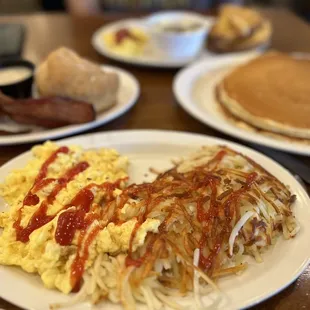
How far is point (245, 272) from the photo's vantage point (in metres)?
1.21

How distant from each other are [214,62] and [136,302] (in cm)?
190

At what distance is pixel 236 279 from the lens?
1.18 meters

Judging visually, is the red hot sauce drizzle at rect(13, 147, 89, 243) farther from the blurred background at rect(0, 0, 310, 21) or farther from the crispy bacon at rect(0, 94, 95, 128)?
the blurred background at rect(0, 0, 310, 21)

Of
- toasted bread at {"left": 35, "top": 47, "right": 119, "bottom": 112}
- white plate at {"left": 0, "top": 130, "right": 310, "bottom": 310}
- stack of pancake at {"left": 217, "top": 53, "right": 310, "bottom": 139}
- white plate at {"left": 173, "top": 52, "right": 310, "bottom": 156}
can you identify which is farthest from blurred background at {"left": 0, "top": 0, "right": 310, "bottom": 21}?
white plate at {"left": 0, "top": 130, "right": 310, "bottom": 310}

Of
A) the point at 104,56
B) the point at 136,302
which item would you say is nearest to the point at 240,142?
the point at 136,302

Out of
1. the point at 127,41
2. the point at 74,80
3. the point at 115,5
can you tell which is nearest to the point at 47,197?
the point at 74,80

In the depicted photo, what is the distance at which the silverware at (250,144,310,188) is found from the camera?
1.63m

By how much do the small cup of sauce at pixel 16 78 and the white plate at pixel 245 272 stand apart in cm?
44

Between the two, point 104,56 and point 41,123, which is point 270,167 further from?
point 104,56

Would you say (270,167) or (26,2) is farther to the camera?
(26,2)

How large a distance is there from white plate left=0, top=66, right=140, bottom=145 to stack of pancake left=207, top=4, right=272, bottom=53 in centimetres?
77

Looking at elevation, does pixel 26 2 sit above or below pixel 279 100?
below

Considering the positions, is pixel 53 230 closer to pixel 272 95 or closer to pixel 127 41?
pixel 272 95

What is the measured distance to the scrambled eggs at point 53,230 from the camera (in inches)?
44.6
